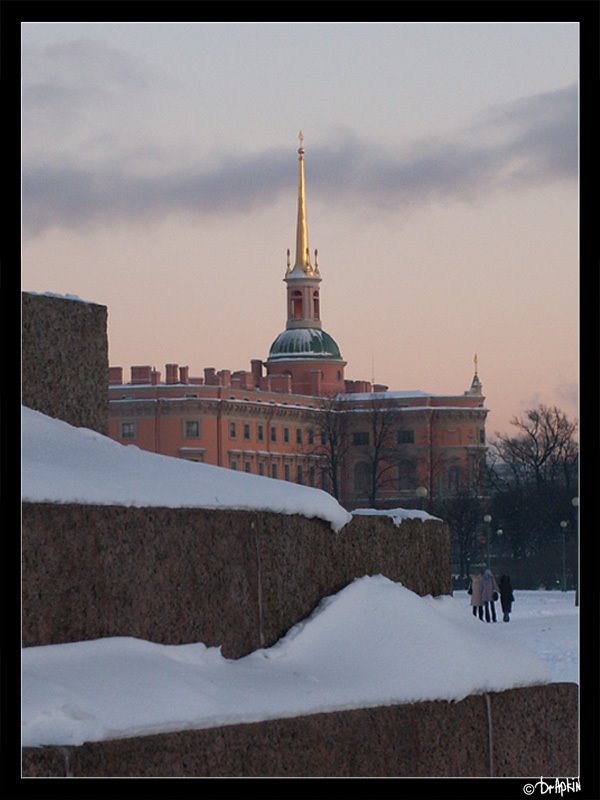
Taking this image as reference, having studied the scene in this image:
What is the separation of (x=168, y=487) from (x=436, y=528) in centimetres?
133

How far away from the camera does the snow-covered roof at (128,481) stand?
4.45 m

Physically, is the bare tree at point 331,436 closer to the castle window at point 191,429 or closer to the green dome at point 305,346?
the green dome at point 305,346

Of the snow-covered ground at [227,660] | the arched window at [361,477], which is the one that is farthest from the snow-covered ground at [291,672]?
the arched window at [361,477]

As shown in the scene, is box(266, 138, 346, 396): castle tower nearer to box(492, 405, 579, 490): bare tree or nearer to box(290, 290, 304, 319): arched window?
box(290, 290, 304, 319): arched window

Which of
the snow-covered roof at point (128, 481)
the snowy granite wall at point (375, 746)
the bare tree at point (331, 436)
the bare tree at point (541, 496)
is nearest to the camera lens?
the snowy granite wall at point (375, 746)

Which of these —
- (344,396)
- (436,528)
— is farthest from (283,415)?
(436,528)

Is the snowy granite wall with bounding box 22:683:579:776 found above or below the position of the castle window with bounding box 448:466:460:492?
below

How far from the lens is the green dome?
10262 cm

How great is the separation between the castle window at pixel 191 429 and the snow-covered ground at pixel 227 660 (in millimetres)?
84415

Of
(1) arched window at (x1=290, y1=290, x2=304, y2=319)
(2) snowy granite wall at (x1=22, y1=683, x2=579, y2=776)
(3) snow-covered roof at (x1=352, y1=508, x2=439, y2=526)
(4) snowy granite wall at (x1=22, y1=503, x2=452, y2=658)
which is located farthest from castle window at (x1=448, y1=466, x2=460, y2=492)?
(4) snowy granite wall at (x1=22, y1=503, x2=452, y2=658)

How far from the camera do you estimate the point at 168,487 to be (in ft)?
15.5

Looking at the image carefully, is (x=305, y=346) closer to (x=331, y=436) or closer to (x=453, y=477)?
(x=453, y=477)
